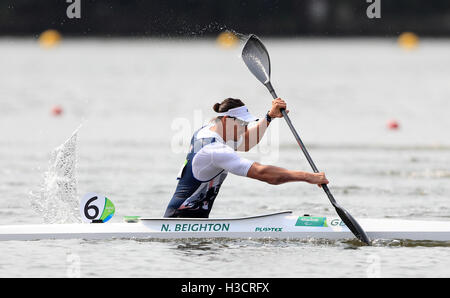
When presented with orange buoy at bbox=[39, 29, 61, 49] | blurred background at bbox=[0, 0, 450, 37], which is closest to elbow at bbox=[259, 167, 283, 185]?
orange buoy at bbox=[39, 29, 61, 49]

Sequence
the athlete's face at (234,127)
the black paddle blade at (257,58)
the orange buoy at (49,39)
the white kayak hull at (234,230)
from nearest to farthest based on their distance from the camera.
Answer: the athlete's face at (234,127) → the white kayak hull at (234,230) → the black paddle blade at (257,58) → the orange buoy at (49,39)

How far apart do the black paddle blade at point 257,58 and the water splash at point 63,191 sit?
2.53m

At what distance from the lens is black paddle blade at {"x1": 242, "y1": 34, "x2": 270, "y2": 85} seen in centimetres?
1404

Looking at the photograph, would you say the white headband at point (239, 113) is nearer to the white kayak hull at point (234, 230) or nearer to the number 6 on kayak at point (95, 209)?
the white kayak hull at point (234, 230)

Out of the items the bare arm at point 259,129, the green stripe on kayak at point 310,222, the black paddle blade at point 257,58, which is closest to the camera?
the green stripe on kayak at point 310,222

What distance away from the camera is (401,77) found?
4447 centimetres

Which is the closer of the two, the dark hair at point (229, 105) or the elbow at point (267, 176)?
the elbow at point (267, 176)

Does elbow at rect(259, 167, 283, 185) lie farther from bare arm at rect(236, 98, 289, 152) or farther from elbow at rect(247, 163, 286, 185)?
bare arm at rect(236, 98, 289, 152)

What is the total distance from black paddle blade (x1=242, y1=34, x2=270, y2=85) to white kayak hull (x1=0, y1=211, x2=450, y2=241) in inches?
99.6

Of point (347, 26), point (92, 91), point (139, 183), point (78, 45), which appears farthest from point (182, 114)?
point (347, 26)

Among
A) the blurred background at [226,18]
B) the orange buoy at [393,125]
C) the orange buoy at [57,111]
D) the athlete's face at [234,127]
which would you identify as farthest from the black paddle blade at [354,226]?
the blurred background at [226,18]

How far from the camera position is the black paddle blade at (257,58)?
14039 millimetres

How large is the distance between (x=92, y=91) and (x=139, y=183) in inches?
771

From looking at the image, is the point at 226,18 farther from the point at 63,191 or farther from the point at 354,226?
the point at 354,226
